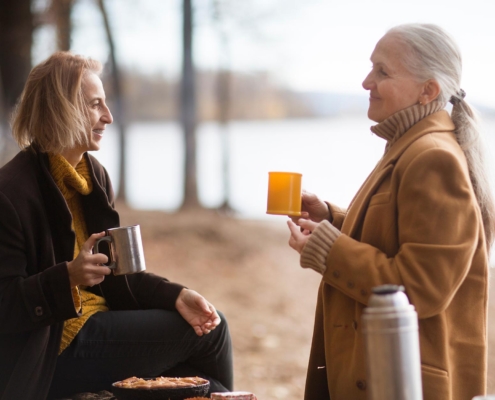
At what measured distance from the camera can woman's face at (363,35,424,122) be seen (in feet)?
7.76

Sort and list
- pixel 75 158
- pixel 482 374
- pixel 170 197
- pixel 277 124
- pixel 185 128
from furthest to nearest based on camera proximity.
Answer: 1. pixel 277 124
2. pixel 170 197
3. pixel 185 128
4. pixel 75 158
5. pixel 482 374

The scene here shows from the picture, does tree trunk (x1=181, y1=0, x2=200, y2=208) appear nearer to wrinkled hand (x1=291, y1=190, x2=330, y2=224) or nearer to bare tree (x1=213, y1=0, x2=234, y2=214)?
bare tree (x1=213, y1=0, x2=234, y2=214)

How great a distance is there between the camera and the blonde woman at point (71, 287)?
7.91 ft

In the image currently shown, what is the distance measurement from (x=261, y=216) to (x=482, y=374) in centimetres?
887

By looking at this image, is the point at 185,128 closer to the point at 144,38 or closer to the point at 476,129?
the point at 144,38

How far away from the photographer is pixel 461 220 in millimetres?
2158

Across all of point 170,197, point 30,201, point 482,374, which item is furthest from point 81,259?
point 170,197

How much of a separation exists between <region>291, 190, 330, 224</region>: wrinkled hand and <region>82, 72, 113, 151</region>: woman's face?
85 centimetres

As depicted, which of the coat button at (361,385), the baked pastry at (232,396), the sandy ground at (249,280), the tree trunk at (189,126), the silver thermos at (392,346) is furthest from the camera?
the tree trunk at (189,126)

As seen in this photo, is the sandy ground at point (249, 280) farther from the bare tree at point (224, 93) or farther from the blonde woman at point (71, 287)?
the blonde woman at point (71, 287)

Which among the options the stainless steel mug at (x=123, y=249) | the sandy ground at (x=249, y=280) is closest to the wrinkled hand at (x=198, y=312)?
the stainless steel mug at (x=123, y=249)

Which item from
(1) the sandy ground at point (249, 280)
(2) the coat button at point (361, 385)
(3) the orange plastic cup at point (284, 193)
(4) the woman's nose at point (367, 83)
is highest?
(4) the woman's nose at point (367, 83)

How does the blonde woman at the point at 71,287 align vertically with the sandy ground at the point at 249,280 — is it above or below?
above

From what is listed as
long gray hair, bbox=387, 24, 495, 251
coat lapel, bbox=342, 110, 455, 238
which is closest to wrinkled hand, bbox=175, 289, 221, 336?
coat lapel, bbox=342, 110, 455, 238
